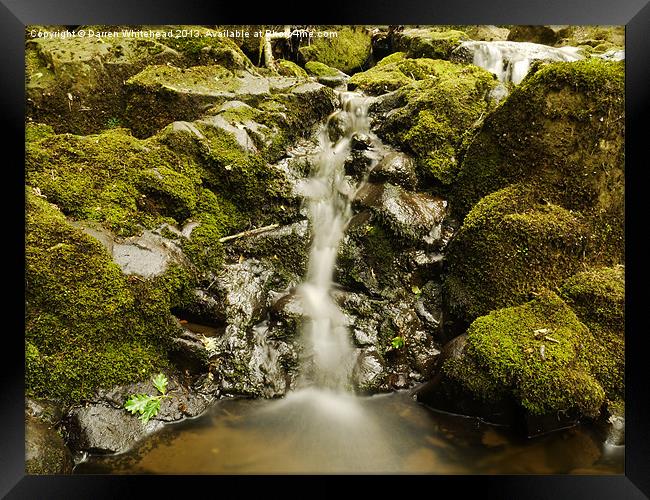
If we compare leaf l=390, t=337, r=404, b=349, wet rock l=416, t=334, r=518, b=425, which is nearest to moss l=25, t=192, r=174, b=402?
leaf l=390, t=337, r=404, b=349

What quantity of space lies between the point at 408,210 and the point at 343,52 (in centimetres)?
473

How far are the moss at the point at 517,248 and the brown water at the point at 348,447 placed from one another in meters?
1.07

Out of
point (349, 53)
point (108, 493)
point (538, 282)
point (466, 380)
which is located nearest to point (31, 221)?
point (108, 493)

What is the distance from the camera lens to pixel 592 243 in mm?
3152

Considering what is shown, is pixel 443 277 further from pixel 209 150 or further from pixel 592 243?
pixel 209 150

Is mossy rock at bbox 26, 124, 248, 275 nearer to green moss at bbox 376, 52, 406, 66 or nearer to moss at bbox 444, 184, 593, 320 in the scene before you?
moss at bbox 444, 184, 593, 320

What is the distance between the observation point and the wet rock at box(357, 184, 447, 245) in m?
3.80

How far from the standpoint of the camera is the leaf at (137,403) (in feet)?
8.79

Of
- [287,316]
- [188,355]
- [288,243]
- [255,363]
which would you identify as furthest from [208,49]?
[255,363]

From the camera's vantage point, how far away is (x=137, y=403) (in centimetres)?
271

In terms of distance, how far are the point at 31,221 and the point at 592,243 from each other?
4571 millimetres

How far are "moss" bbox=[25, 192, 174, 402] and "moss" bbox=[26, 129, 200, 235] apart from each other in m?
0.29

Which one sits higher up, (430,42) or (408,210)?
(430,42)

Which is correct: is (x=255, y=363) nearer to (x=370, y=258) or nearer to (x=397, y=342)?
(x=397, y=342)
